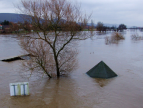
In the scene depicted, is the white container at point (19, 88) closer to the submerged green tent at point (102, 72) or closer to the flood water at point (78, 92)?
the flood water at point (78, 92)

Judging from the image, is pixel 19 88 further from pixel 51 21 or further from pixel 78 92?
pixel 51 21

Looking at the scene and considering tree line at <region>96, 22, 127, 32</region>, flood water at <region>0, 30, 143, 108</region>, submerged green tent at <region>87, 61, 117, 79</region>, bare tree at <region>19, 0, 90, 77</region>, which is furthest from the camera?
tree line at <region>96, 22, 127, 32</region>

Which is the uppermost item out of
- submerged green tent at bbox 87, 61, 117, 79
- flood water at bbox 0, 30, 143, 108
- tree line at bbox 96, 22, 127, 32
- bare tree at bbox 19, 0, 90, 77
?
tree line at bbox 96, 22, 127, 32

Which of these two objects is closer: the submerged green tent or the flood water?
the flood water

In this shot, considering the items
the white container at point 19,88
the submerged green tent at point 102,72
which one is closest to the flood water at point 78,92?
the white container at point 19,88

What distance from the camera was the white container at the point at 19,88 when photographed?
9.04 metres

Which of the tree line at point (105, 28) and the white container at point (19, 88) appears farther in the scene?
the tree line at point (105, 28)

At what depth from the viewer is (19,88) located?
925 cm

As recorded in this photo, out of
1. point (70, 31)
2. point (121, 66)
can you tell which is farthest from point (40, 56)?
point (121, 66)

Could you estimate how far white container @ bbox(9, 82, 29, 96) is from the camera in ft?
29.7

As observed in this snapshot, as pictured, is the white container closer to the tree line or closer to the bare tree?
the bare tree

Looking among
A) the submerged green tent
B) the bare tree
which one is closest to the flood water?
the submerged green tent

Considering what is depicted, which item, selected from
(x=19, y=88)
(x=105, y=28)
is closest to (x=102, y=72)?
(x=19, y=88)

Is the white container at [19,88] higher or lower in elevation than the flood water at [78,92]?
higher
